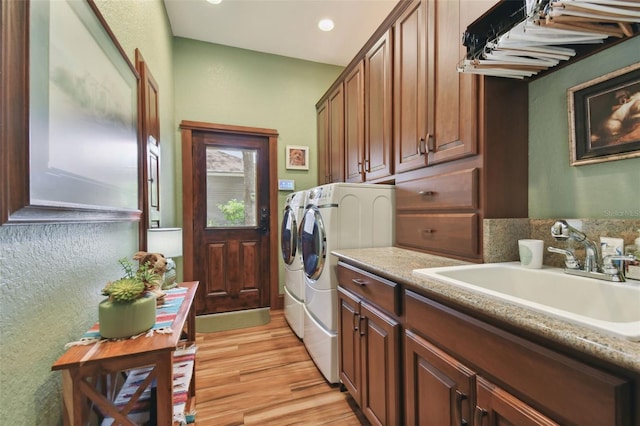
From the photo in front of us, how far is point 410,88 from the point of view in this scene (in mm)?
1729

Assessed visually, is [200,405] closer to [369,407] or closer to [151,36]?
[369,407]

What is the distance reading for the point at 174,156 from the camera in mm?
2871

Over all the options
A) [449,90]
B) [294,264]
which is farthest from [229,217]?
[449,90]

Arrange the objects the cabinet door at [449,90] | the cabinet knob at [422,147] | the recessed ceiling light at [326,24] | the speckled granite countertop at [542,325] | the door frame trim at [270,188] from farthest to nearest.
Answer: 1. the door frame trim at [270,188]
2. the recessed ceiling light at [326,24]
3. the cabinet knob at [422,147]
4. the cabinet door at [449,90]
5. the speckled granite countertop at [542,325]

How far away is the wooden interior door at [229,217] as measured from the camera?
2973 millimetres

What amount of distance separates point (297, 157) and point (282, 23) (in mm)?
1373

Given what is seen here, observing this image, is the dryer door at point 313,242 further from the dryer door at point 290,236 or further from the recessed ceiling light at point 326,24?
the recessed ceiling light at point 326,24

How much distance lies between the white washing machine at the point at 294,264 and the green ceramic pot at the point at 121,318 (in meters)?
1.52

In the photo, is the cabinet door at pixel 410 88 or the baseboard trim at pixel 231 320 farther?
the baseboard trim at pixel 231 320

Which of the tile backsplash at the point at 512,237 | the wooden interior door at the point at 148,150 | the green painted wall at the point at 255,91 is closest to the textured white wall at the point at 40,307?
the wooden interior door at the point at 148,150

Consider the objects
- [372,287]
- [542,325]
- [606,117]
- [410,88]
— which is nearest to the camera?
[542,325]

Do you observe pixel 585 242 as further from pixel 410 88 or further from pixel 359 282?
pixel 410 88

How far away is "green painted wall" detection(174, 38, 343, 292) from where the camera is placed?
9.76 ft

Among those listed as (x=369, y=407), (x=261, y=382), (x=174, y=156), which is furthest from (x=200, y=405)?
(x=174, y=156)
